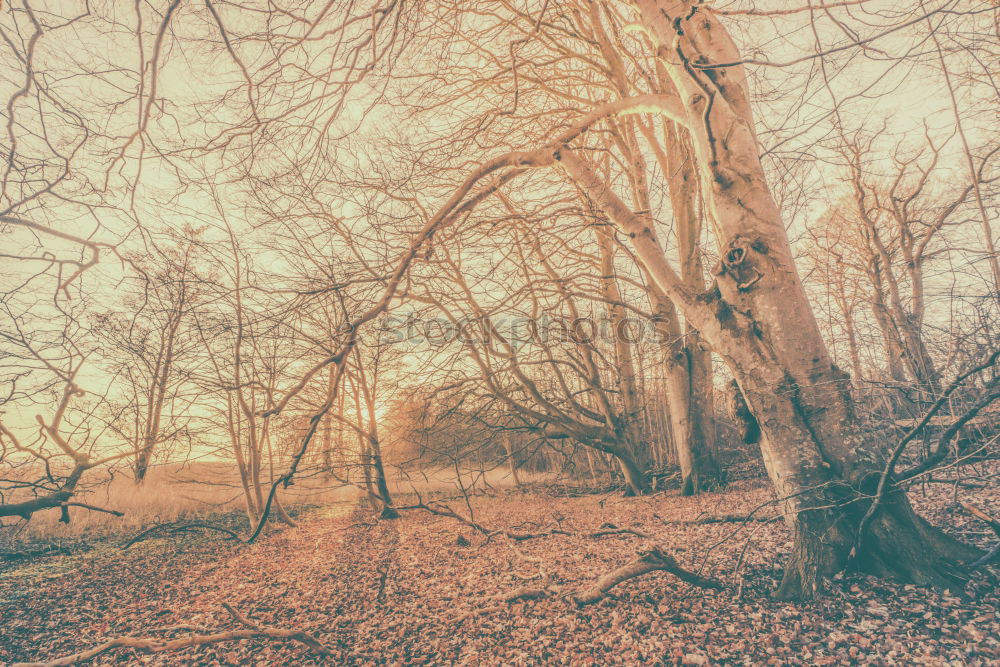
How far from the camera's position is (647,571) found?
115 inches

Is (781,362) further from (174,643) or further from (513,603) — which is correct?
(174,643)

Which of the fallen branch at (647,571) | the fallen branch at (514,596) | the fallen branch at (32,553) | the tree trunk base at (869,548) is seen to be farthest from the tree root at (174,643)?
the fallen branch at (32,553)

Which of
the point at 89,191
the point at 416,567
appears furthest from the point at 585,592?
the point at 89,191

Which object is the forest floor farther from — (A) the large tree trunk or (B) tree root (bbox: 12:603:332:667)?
(A) the large tree trunk

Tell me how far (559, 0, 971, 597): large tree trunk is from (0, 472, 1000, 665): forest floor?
23 centimetres

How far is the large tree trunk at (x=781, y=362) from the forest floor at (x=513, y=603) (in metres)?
0.23

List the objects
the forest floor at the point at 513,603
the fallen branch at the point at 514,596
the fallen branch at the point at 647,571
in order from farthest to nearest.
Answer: the fallen branch at the point at 514,596
the fallen branch at the point at 647,571
the forest floor at the point at 513,603

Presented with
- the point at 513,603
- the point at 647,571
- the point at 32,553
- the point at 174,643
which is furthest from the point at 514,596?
the point at 32,553

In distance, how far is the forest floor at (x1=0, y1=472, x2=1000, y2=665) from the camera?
7.63 ft

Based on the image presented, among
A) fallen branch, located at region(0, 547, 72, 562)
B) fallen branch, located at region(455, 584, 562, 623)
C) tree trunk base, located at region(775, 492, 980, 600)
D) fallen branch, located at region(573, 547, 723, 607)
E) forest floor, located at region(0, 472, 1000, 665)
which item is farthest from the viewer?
fallen branch, located at region(0, 547, 72, 562)

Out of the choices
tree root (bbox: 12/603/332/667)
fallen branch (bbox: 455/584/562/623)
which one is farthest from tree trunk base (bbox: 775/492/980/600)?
tree root (bbox: 12/603/332/667)

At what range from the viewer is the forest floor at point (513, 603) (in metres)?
2.33

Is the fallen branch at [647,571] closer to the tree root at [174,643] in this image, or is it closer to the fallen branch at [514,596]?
the fallen branch at [514,596]

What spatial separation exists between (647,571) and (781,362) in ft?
5.54
